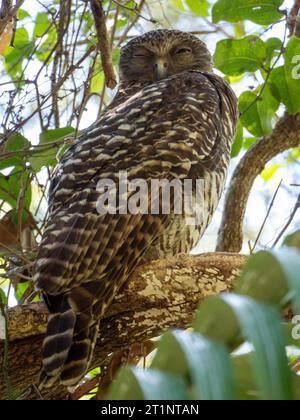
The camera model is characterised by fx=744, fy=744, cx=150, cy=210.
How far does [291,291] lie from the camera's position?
2.66 ft

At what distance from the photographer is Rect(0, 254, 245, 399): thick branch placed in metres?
2.80

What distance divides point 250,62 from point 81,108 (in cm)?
99

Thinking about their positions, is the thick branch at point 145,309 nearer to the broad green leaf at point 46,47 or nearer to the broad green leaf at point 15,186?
the broad green leaf at point 15,186

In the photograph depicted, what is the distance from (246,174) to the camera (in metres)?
4.30

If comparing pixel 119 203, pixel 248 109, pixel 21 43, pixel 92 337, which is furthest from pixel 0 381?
pixel 21 43

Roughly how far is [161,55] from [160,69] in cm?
13

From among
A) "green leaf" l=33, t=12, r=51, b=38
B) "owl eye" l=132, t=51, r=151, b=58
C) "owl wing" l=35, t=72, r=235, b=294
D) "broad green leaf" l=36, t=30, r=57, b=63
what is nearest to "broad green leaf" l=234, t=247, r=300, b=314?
"owl wing" l=35, t=72, r=235, b=294

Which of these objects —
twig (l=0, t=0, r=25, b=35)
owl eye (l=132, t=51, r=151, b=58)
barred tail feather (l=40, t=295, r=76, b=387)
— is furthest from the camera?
owl eye (l=132, t=51, r=151, b=58)

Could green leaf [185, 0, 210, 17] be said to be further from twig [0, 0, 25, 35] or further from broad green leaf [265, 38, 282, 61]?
twig [0, 0, 25, 35]

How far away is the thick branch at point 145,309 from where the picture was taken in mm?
2801

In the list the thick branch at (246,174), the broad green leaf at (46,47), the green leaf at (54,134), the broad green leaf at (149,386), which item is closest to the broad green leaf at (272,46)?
the thick branch at (246,174)

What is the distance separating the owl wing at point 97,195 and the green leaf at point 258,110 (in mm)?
248

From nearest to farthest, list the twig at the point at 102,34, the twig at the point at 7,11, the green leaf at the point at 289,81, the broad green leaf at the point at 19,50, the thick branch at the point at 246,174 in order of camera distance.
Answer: the twig at the point at 7,11 < the green leaf at the point at 289,81 < the twig at the point at 102,34 < the thick branch at the point at 246,174 < the broad green leaf at the point at 19,50

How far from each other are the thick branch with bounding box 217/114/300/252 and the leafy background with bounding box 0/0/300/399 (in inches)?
4.4
